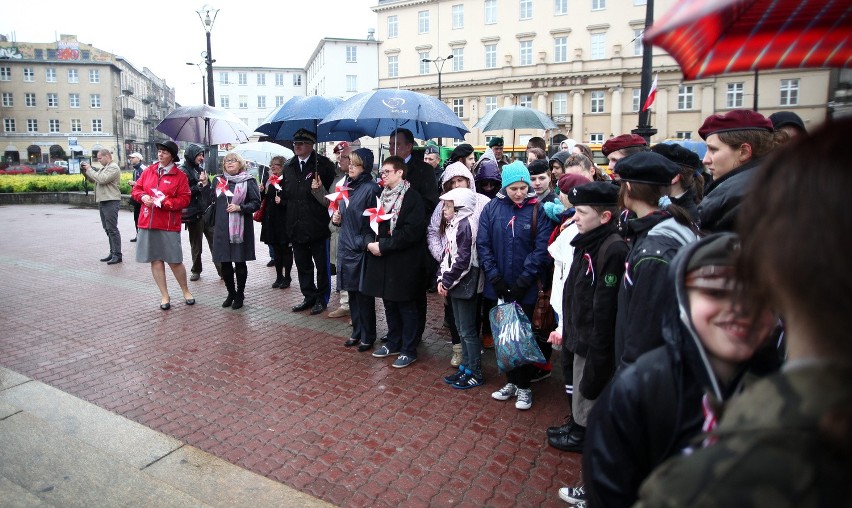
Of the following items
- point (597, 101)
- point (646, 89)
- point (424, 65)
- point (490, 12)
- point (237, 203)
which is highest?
point (490, 12)

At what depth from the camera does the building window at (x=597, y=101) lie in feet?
165

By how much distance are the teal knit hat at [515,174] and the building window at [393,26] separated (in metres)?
60.7

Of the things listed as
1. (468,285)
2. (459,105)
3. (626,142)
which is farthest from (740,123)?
(459,105)

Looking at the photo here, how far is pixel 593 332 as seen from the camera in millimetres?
3490

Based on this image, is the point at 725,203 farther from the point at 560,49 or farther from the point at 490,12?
the point at 490,12

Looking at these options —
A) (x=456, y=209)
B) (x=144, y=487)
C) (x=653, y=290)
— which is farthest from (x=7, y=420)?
(x=653, y=290)

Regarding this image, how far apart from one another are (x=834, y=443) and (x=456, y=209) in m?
4.56

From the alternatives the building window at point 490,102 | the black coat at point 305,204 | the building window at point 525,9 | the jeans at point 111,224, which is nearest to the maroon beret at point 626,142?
the black coat at point 305,204

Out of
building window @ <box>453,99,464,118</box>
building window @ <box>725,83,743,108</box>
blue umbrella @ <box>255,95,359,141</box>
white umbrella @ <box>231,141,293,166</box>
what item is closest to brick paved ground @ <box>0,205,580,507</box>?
blue umbrella @ <box>255,95,359,141</box>

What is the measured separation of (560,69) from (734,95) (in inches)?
579

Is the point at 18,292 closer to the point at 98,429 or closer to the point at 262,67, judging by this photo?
the point at 98,429

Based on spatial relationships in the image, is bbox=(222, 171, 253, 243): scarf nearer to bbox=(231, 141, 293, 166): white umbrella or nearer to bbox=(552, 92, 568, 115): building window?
bbox=(231, 141, 293, 166): white umbrella

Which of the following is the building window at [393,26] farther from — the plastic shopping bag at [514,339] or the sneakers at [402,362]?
the plastic shopping bag at [514,339]

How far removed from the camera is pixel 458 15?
5719cm
